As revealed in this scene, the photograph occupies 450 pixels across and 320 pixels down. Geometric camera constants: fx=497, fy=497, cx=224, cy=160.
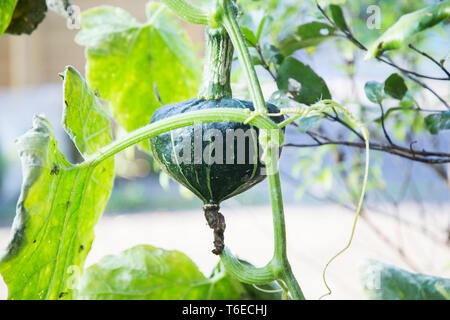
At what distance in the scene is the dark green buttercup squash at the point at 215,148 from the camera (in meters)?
0.41

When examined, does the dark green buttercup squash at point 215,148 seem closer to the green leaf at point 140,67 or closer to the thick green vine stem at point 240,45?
the thick green vine stem at point 240,45

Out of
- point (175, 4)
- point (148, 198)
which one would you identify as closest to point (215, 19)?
point (175, 4)

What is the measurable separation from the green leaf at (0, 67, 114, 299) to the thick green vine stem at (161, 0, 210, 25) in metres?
0.11

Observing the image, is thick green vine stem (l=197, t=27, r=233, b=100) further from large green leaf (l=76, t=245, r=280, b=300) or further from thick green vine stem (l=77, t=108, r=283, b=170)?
large green leaf (l=76, t=245, r=280, b=300)

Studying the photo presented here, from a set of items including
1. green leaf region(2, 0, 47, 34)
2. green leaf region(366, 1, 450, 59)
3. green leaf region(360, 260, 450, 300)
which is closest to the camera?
green leaf region(366, 1, 450, 59)

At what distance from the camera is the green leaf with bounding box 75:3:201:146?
0.66 m

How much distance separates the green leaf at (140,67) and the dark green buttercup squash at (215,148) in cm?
23

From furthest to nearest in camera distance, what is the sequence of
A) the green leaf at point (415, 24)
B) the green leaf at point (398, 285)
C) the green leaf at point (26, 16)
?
the green leaf at point (26, 16) → the green leaf at point (398, 285) → the green leaf at point (415, 24)

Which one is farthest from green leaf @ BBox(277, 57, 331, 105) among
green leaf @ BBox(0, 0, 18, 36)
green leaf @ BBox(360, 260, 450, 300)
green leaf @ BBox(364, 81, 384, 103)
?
green leaf @ BBox(0, 0, 18, 36)

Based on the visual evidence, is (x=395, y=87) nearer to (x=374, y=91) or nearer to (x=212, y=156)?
(x=374, y=91)

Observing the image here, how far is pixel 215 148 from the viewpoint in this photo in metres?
0.41

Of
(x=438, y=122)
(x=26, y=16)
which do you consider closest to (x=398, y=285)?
(x=438, y=122)

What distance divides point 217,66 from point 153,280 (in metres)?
0.24

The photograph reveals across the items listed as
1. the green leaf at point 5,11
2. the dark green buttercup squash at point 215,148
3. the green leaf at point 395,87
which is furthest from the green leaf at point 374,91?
the green leaf at point 5,11
